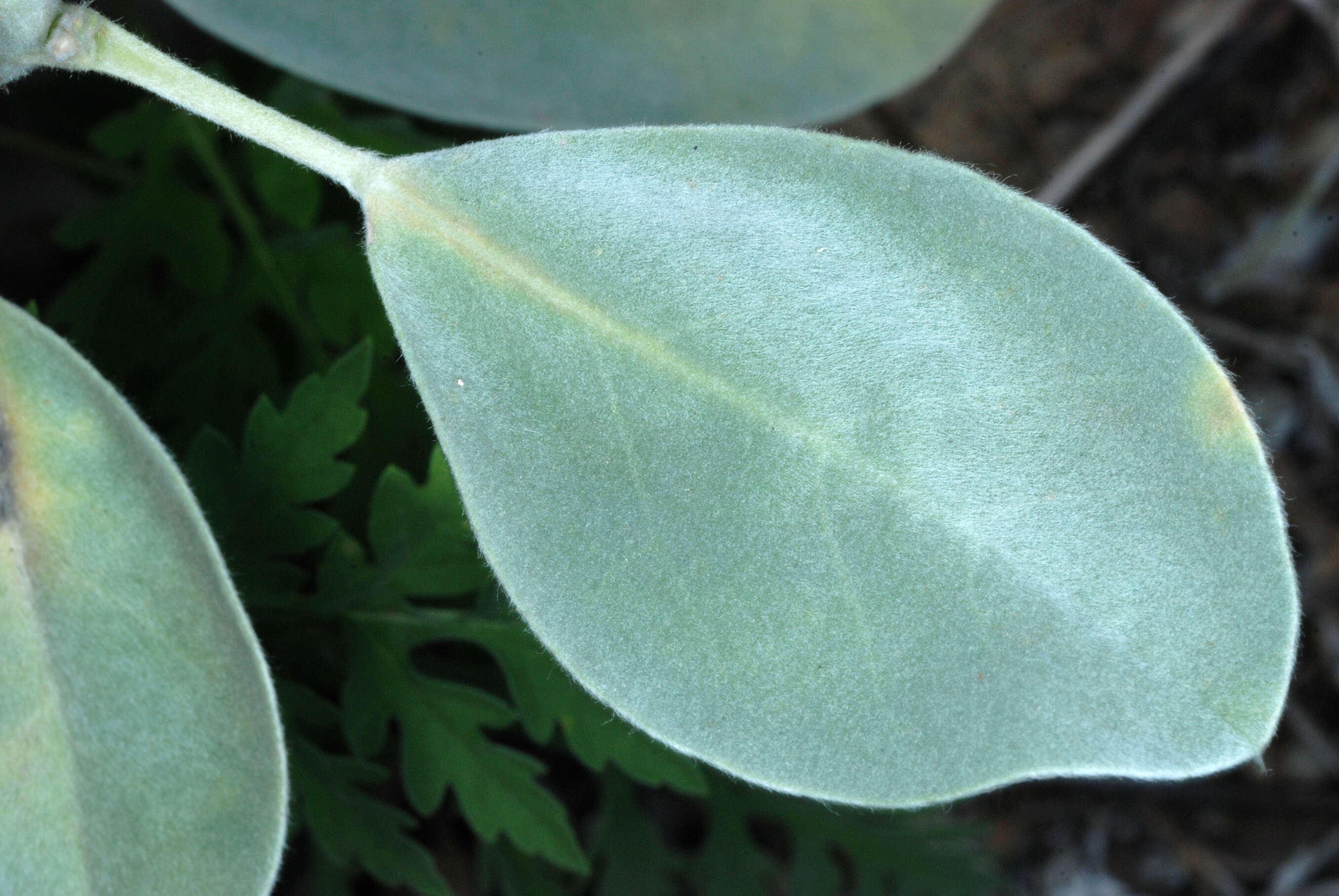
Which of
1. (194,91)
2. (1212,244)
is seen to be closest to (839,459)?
(194,91)

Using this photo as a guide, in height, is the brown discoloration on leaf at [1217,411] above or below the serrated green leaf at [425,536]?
above

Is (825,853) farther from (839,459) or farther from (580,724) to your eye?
(839,459)

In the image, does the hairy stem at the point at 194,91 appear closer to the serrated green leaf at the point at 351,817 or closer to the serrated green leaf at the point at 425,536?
the serrated green leaf at the point at 425,536

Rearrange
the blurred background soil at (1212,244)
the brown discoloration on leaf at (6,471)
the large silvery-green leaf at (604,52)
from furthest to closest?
the blurred background soil at (1212,244), the large silvery-green leaf at (604,52), the brown discoloration on leaf at (6,471)

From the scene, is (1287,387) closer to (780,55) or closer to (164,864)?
(780,55)

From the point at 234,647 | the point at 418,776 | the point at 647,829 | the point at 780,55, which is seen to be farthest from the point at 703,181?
the point at 647,829

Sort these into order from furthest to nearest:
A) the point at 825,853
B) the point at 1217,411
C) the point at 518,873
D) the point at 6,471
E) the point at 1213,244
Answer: the point at 1213,244 → the point at 825,853 → the point at 518,873 → the point at 6,471 → the point at 1217,411

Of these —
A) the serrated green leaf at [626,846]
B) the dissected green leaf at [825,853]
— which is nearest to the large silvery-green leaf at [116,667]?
the serrated green leaf at [626,846]
